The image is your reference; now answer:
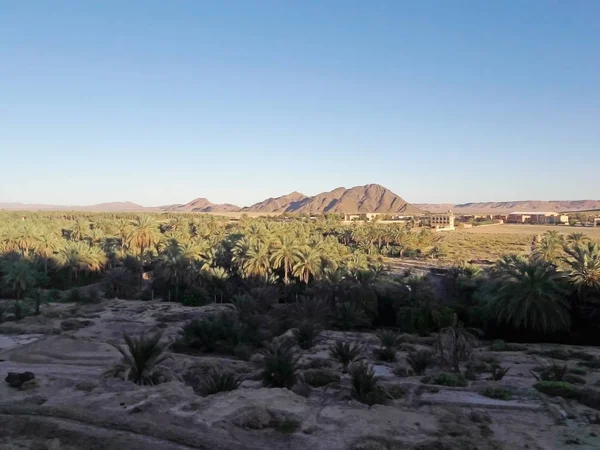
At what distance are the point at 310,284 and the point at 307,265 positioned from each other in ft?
5.13

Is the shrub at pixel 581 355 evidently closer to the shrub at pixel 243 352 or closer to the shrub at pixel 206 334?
the shrub at pixel 243 352

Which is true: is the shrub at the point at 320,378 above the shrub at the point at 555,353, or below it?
above

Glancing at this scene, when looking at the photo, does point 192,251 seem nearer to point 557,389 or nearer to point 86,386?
point 86,386

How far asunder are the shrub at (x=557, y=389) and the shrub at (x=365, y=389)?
193 inches

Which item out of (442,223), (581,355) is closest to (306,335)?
(581,355)

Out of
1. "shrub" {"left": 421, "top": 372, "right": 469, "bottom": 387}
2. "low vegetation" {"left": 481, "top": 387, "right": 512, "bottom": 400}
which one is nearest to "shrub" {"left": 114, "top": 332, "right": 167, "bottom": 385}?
"shrub" {"left": 421, "top": 372, "right": 469, "bottom": 387}

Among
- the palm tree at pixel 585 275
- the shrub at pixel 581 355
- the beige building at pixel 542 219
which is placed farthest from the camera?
the beige building at pixel 542 219

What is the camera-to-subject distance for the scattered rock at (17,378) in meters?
14.9

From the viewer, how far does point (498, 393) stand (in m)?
14.3

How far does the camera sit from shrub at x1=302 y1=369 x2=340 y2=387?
52.7ft

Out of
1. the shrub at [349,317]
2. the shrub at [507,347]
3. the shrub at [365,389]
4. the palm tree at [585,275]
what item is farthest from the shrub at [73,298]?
the palm tree at [585,275]

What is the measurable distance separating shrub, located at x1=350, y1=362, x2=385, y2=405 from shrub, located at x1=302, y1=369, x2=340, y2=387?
2198mm

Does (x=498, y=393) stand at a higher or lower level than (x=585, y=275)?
lower

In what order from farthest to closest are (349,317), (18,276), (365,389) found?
(18,276)
(349,317)
(365,389)
